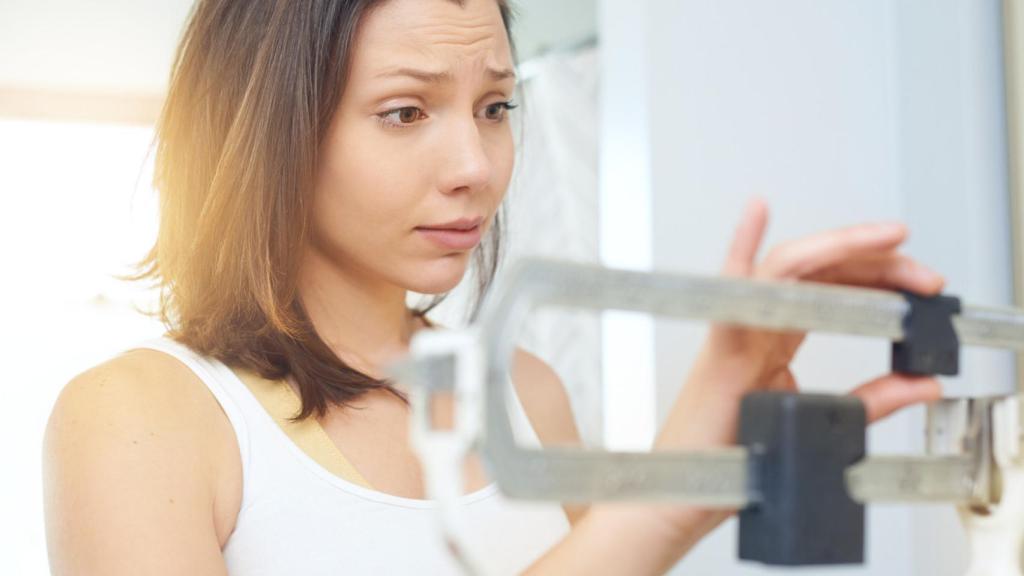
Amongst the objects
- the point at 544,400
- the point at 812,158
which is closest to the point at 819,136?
the point at 812,158

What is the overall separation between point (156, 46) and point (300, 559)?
2405mm

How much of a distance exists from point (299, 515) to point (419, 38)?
0.38m

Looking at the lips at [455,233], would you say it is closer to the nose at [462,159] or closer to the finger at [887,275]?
the nose at [462,159]

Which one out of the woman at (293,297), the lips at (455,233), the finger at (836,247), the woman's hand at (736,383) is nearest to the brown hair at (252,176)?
the woman at (293,297)

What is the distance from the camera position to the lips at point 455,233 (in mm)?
850

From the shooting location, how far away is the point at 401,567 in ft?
2.81

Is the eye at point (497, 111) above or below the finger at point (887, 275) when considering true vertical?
above

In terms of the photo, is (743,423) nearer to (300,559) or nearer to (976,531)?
(976,531)

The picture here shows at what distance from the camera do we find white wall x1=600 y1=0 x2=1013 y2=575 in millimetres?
1195

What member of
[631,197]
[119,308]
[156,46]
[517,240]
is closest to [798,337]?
[631,197]

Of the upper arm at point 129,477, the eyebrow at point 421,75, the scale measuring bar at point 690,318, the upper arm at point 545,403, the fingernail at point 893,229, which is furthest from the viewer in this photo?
the upper arm at point 545,403

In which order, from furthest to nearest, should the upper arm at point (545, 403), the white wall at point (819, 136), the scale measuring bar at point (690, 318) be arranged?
the white wall at point (819, 136) → the upper arm at point (545, 403) → the scale measuring bar at point (690, 318)

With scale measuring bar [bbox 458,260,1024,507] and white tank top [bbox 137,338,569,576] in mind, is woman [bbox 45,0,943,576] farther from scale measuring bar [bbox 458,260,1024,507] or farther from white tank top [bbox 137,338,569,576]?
scale measuring bar [bbox 458,260,1024,507]

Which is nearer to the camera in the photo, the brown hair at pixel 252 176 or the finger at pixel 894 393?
the finger at pixel 894 393
